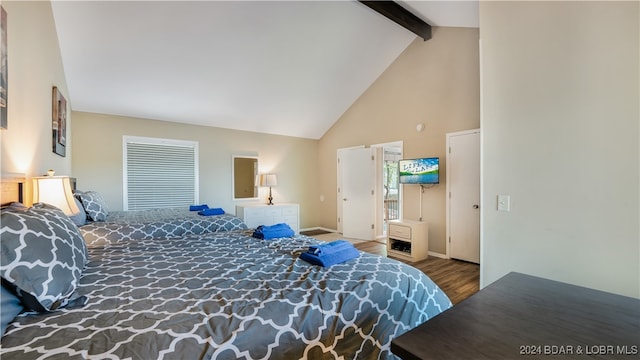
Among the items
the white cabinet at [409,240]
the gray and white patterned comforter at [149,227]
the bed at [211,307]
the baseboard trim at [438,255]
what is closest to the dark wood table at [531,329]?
the bed at [211,307]

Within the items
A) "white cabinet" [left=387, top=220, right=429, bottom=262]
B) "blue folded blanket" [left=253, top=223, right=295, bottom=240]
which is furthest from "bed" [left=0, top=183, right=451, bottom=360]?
"white cabinet" [left=387, top=220, right=429, bottom=262]

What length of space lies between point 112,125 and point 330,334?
485 cm

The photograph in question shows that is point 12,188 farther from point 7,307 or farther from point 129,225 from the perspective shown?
point 129,225

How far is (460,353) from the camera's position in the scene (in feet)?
2.27

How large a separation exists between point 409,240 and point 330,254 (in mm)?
2729

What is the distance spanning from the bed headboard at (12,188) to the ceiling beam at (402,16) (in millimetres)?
3792

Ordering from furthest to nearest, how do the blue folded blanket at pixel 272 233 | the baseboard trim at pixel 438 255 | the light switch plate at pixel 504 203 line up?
the baseboard trim at pixel 438 255, the blue folded blanket at pixel 272 233, the light switch plate at pixel 504 203

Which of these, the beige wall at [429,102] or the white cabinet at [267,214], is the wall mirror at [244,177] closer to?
the white cabinet at [267,214]

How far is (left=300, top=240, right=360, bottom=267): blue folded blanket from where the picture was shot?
1.68 metres

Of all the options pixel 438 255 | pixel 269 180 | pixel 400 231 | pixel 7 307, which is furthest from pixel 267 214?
pixel 7 307

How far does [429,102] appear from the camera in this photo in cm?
438

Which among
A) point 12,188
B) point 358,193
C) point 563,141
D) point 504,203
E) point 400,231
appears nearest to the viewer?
point 12,188

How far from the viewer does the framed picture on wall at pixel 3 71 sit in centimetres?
136

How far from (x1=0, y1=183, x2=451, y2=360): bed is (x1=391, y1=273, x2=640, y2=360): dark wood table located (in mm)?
489
